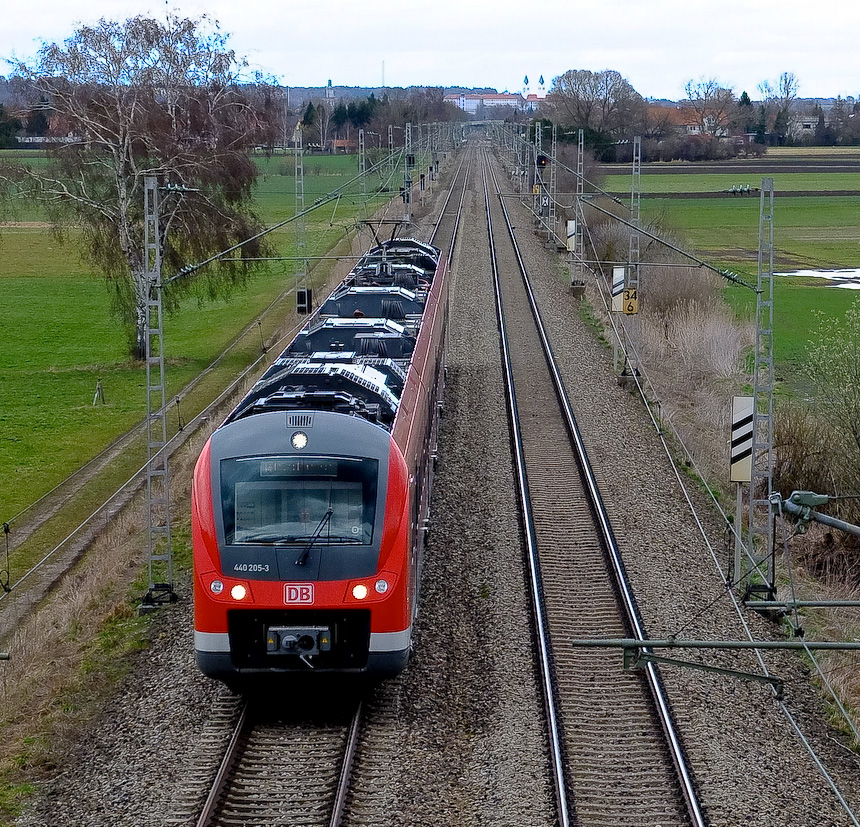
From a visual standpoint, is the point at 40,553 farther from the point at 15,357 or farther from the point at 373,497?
the point at 15,357

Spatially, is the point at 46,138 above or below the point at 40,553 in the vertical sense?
above

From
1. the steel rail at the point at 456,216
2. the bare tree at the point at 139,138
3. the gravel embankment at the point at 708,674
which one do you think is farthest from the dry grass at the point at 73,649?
the steel rail at the point at 456,216

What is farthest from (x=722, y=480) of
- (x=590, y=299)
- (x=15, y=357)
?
(x=15, y=357)

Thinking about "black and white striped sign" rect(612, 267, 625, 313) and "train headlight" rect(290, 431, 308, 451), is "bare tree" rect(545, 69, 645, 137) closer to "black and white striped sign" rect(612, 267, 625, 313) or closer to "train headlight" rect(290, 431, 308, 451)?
"black and white striped sign" rect(612, 267, 625, 313)

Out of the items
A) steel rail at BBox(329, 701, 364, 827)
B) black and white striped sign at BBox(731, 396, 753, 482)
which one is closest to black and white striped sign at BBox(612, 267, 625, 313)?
black and white striped sign at BBox(731, 396, 753, 482)

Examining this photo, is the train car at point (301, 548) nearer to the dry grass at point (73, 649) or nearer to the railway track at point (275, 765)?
the railway track at point (275, 765)

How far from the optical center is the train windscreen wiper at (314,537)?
1037cm

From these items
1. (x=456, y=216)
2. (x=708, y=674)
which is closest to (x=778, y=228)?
(x=456, y=216)

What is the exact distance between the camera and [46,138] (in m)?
34.9

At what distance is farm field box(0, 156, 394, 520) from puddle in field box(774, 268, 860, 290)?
Result: 69.2ft

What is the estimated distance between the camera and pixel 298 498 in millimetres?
10664

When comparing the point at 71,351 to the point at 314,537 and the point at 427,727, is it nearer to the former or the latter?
the point at 314,537

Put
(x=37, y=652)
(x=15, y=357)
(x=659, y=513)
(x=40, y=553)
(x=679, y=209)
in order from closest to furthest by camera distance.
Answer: (x=37, y=652) < (x=659, y=513) < (x=40, y=553) < (x=15, y=357) < (x=679, y=209)

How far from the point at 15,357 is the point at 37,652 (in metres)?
28.0
